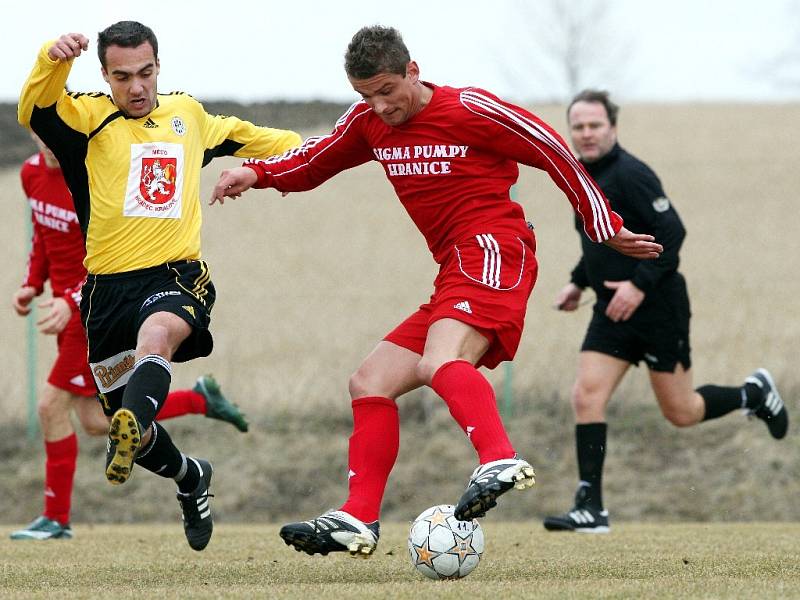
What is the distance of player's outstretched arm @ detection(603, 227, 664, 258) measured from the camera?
5207 millimetres

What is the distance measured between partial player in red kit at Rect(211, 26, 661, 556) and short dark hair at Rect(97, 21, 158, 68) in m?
0.72

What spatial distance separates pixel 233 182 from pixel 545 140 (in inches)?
50.4

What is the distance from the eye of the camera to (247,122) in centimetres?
623

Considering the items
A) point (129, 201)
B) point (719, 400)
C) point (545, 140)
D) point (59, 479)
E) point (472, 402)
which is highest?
point (545, 140)

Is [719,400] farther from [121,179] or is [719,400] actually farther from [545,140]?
[121,179]

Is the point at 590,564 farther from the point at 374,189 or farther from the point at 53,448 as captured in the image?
the point at 374,189

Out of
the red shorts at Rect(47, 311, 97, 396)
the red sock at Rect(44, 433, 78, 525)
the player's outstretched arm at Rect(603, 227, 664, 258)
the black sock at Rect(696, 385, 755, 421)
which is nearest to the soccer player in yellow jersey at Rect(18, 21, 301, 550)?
the player's outstretched arm at Rect(603, 227, 664, 258)

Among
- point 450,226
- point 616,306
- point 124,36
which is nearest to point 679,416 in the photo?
point 616,306

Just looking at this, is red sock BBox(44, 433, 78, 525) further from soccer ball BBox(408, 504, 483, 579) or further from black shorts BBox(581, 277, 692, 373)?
soccer ball BBox(408, 504, 483, 579)

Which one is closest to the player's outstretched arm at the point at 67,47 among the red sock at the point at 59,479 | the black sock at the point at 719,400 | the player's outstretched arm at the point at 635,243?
the player's outstretched arm at the point at 635,243

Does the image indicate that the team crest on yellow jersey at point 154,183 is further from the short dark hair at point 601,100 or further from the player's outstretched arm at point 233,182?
the short dark hair at point 601,100

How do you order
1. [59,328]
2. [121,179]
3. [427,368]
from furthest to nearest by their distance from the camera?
[59,328]
[121,179]
[427,368]

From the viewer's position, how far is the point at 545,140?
199 inches

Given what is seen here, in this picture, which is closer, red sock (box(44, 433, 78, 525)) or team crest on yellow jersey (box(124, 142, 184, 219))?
team crest on yellow jersey (box(124, 142, 184, 219))
